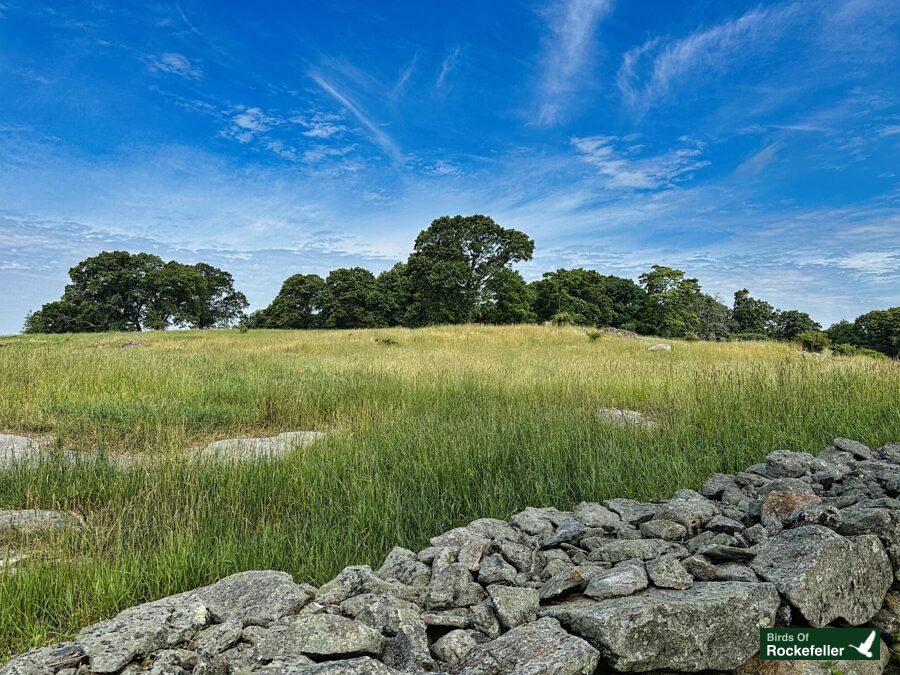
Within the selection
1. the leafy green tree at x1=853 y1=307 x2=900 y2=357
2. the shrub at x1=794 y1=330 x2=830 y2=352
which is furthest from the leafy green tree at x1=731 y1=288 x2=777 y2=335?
the shrub at x1=794 y1=330 x2=830 y2=352

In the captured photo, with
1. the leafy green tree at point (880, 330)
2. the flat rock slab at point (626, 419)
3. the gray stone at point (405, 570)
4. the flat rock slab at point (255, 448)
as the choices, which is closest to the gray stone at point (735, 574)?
the gray stone at point (405, 570)

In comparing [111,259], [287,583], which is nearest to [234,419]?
[287,583]

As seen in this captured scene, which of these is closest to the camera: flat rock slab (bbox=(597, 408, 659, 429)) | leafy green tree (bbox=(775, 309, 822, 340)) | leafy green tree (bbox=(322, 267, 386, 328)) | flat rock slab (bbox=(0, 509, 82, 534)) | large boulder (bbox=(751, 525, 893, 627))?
large boulder (bbox=(751, 525, 893, 627))

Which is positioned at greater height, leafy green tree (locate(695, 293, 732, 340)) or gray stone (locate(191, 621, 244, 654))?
leafy green tree (locate(695, 293, 732, 340))

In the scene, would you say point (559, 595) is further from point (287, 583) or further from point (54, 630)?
point (54, 630)

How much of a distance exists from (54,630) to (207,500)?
1469 mm

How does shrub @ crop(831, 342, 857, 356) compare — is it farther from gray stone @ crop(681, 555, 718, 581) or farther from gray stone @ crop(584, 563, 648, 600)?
gray stone @ crop(584, 563, 648, 600)

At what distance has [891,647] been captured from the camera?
2.54 m

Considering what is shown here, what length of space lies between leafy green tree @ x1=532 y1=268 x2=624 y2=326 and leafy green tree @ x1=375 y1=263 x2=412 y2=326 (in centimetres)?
1217

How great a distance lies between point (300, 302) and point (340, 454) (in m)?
47.1

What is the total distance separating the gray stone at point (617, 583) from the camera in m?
2.25

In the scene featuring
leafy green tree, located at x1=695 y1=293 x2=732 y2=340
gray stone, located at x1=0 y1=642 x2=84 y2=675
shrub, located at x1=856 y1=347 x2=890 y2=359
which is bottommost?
gray stone, located at x1=0 y1=642 x2=84 y2=675

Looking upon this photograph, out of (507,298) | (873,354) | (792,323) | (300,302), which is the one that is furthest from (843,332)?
(300,302)

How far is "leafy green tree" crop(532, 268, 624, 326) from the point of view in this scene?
145 feet
